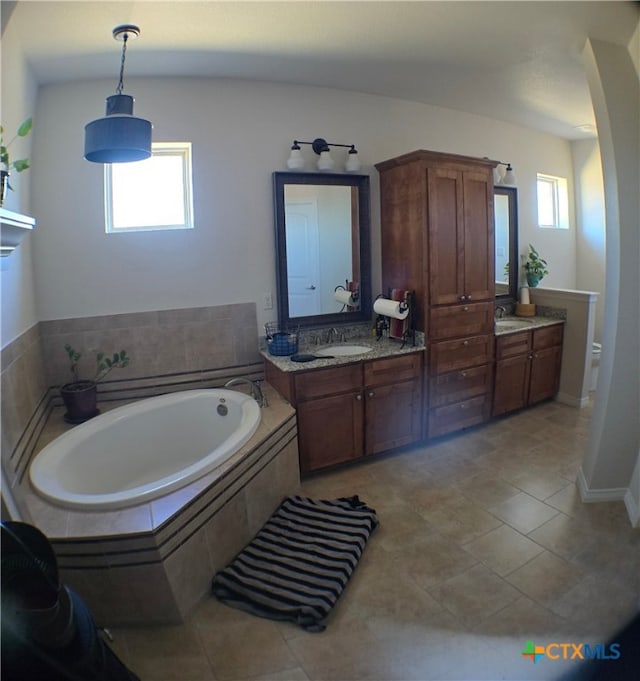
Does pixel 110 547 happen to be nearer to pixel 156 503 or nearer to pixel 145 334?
pixel 156 503

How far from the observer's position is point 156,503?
5.64ft

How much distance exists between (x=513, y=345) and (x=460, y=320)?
0.67m

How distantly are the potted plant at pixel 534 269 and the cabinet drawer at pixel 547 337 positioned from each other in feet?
2.03

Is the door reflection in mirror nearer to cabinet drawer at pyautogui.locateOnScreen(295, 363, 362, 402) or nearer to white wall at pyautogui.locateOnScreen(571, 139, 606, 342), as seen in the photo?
cabinet drawer at pyautogui.locateOnScreen(295, 363, 362, 402)

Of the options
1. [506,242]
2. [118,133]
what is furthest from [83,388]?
[506,242]

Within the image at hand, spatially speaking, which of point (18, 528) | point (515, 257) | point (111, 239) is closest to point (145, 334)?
point (111, 239)

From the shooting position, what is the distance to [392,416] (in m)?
2.96

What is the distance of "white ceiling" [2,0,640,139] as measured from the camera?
195 centimetres

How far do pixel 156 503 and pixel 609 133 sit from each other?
2797mm

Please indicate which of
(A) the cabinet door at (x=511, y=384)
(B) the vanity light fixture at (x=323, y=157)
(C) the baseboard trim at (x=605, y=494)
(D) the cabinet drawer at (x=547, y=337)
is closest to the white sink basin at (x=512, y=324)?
(D) the cabinet drawer at (x=547, y=337)

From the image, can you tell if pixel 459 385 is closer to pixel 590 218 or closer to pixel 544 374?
pixel 544 374

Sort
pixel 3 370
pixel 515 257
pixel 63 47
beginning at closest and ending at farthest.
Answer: pixel 3 370
pixel 63 47
pixel 515 257

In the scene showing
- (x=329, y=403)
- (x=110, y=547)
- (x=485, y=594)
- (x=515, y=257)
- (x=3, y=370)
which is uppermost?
(x=515, y=257)

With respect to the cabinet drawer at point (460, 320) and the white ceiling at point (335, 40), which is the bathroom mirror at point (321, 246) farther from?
the white ceiling at point (335, 40)
